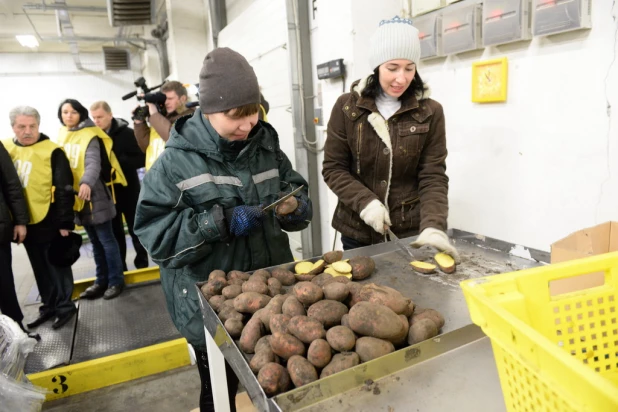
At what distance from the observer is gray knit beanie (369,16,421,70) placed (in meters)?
1.44

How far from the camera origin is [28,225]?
2.54 metres

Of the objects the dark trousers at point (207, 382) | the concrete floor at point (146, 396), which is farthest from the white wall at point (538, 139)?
the concrete floor at point (146, 396)

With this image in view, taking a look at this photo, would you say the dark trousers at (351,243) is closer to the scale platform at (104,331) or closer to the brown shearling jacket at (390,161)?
the brown shearling jacket at (390,161)

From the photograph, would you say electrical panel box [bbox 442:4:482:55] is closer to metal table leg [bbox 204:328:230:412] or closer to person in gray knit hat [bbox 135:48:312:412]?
person in gray knit hat [bbox 135:48:312:412]

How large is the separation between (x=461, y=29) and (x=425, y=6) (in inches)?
14.0

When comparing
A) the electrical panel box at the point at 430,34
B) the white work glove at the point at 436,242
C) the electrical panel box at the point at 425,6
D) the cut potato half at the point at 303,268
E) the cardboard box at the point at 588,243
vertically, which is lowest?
the cut potato half at the point at 303,268

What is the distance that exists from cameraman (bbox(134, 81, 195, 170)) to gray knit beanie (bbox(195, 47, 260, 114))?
1500 mm

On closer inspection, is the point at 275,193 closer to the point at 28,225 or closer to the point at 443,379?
the point at 443,379

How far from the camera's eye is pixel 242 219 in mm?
1181

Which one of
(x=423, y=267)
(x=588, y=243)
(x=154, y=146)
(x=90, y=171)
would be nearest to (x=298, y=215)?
(x=423, y=267)

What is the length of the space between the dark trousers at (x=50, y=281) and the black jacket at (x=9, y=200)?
25 centimetres

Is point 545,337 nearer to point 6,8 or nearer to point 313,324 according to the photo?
point 313,324

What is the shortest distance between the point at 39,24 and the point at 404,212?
8335mm

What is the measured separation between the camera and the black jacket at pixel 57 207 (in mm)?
2570
